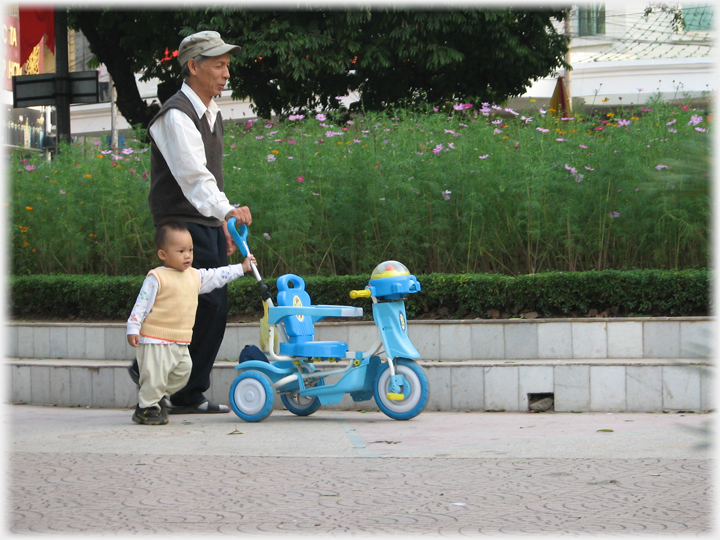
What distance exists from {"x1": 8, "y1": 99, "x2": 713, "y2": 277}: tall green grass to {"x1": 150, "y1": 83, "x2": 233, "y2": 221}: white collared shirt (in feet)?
6.51

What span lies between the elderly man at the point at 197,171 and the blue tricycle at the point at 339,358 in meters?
0.24

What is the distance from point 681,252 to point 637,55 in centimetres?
2368

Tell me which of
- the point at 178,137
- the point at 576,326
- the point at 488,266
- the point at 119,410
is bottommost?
the point at 119,410

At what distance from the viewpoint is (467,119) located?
9.59 m

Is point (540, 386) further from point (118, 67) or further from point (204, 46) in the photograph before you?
point (118, 67)

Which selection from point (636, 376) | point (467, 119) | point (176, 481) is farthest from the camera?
point (467, 119)

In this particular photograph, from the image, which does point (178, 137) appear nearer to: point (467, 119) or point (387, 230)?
point (387, 230)

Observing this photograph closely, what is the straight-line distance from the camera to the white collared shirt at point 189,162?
192 inches

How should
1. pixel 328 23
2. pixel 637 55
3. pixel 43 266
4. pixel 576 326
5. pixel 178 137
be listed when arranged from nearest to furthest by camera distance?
pixel 178 137 < pixel 576 326 < pixel 43 266 < pixel 328 23 < pixel 637 55

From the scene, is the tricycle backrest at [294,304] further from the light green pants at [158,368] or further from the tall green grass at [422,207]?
the tall green grass at [422,207]

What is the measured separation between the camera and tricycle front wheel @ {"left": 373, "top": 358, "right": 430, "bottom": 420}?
4953mm

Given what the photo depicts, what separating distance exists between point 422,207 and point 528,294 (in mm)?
1293

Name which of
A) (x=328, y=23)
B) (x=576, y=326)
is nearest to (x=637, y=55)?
(x=328, y=23)

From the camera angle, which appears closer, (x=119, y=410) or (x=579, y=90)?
(x=119, y=410)
